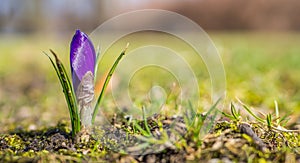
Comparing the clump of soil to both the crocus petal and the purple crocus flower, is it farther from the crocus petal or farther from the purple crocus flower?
the crocus petal

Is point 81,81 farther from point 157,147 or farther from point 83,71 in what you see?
point 157,147

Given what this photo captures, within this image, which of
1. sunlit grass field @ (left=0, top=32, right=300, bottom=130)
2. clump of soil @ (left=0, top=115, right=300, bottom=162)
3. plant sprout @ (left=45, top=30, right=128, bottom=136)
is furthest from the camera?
sunlit grass field @ (left=0, top=32, right=300, bottom=130)

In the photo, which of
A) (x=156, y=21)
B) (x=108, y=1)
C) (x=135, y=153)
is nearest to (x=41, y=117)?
(x=135, y=153)

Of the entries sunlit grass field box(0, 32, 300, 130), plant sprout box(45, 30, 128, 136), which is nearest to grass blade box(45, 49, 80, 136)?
plant sprout box(45, 30, 128, 136)

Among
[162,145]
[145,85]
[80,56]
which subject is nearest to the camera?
[162,145]

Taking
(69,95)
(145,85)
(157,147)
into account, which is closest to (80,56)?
(69,95)

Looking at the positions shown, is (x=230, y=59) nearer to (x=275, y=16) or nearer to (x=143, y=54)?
(x=143, y=54)

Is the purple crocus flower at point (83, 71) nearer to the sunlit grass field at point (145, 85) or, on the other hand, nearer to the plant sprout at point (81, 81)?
the plant sprout at point (81, 81)
